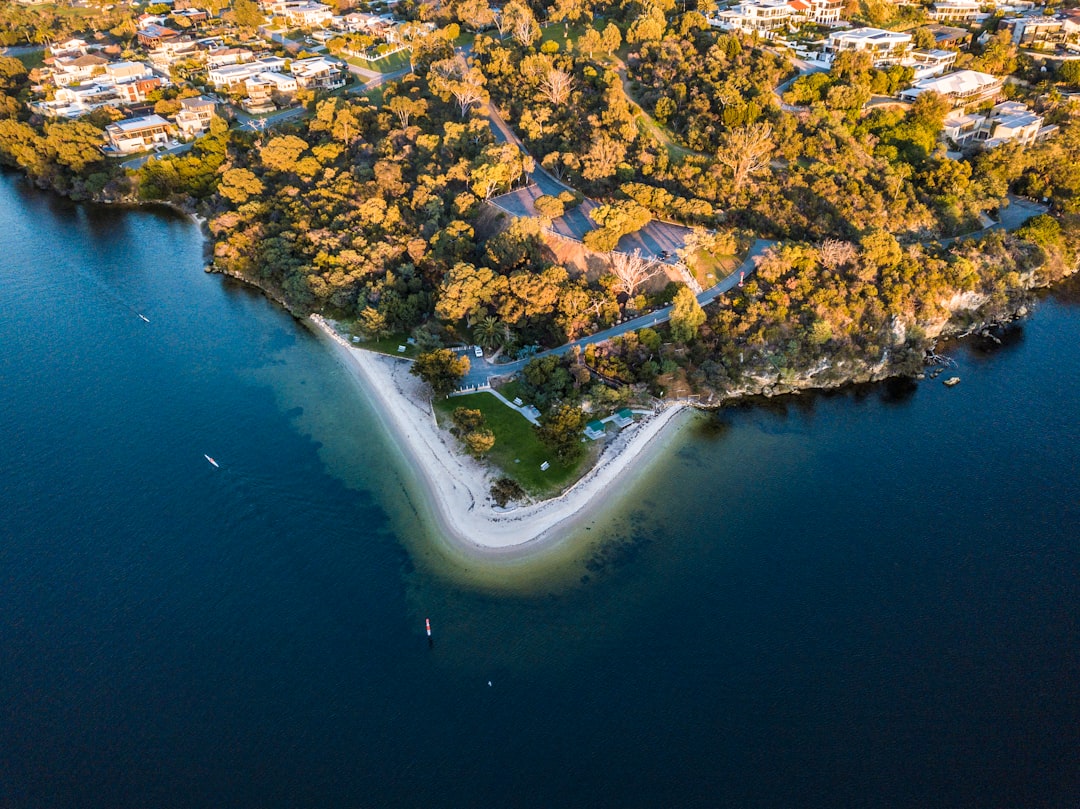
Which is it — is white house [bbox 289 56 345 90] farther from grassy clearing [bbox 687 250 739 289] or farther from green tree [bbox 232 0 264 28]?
grassy clearing [bbox 687 250 739 289]

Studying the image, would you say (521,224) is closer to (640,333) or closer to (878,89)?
(640,333)

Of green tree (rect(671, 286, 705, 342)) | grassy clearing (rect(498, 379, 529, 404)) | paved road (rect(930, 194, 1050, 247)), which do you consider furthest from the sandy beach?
paved road (rect(930, 194, 1050, 247))

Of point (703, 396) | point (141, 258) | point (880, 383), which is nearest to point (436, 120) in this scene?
point (141, 258)

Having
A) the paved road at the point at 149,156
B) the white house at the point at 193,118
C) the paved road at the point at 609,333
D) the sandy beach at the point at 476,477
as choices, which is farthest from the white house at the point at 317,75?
the paved road at the point at 609,333

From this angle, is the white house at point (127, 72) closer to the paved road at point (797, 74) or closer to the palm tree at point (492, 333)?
the palm tree at point (492, 333)

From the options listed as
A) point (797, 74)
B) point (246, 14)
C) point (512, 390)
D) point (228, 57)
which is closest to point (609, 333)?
point (512, 390)

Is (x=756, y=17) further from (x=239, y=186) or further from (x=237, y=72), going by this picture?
(x=237, y=72)
